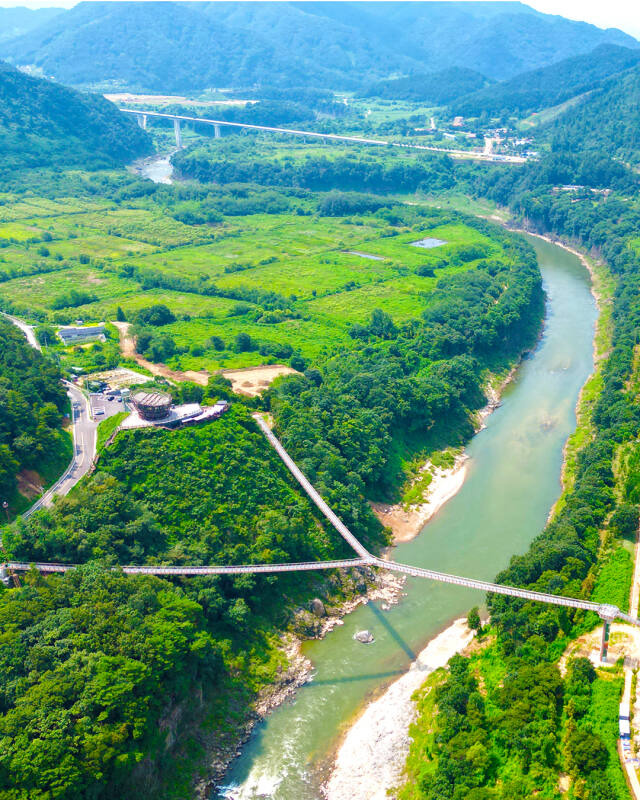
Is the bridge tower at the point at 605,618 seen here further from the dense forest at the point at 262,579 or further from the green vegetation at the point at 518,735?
the dense forest at the point at 262,579

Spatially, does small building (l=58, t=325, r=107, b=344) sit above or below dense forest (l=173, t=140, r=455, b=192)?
below

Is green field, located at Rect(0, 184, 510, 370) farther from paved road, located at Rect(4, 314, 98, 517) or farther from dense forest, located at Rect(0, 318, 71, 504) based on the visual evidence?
paved road, located at Rect(4, 314, 98, 517)

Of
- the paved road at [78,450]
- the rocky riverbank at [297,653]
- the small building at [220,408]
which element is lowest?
the rocky riverbank at [297,653]

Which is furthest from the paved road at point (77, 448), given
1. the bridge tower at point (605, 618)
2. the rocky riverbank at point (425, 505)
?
the bridge tower at point (605, 618)

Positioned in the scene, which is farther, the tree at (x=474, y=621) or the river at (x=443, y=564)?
the tree at (x=474, y=621)

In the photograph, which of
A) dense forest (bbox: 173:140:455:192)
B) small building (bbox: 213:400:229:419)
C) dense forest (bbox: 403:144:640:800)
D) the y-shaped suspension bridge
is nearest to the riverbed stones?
the y-shaped suspension bridge

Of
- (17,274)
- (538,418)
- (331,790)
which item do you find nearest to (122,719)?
(331,790)
